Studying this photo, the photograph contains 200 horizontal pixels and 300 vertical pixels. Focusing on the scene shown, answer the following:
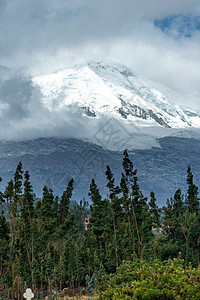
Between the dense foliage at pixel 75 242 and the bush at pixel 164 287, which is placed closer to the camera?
the bush at pixel 164 287

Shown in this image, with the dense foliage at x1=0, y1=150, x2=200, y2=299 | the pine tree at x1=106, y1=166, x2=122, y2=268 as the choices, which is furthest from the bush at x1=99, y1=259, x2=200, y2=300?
the pine tree at x1=106, y1=166, x2=122, y2=268

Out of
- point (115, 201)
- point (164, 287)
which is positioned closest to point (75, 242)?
point (115, 201)

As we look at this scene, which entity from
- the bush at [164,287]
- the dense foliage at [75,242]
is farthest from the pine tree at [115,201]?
the bush at [164,287]

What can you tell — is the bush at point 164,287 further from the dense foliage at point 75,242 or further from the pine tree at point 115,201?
the pine tree at point 115,201

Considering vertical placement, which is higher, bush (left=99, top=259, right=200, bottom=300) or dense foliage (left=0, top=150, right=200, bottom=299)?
bush (left=99, top=259, right=200, bottom=300)

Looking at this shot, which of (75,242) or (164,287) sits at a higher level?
(164,287)

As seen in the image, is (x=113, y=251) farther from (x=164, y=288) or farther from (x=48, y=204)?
(x=164, y=288)

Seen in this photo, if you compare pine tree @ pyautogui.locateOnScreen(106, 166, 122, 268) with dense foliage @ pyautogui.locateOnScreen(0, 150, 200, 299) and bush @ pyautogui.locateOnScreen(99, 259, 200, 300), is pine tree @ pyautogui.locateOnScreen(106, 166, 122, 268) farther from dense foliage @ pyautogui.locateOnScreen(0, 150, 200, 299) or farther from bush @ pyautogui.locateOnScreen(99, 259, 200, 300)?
bush @ pyautogui.locateOnScreen(99, 259, 200, 300)

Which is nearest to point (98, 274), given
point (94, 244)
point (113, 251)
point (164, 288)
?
point (113, 251)

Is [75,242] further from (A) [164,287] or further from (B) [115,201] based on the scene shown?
(A) [164,287]

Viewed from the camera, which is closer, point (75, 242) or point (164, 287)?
point (164, 287)

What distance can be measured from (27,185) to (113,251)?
15.8 meters

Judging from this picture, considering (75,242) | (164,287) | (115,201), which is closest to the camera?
(164,287)

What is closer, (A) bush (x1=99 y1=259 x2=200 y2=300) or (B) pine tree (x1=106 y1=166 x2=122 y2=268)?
(A) bush (x1=99 y1=259 x2=200 y2=300)
